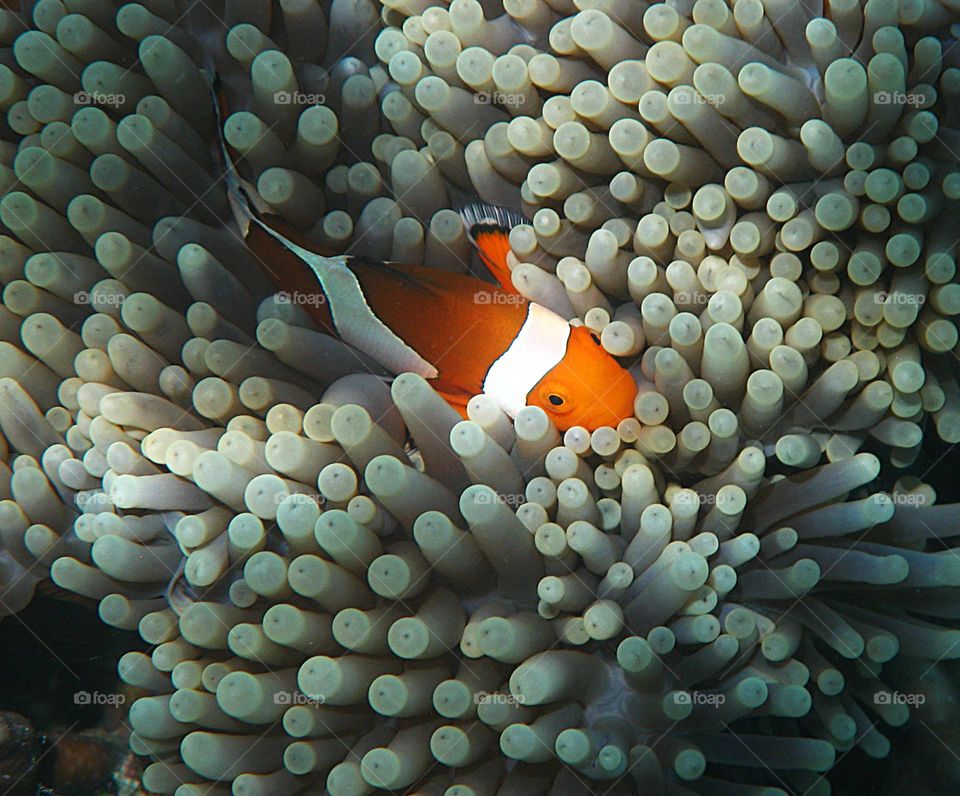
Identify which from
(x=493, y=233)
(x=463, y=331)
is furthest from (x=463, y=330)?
(x=493, y=233)

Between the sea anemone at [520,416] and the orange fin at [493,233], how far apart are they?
47 mm

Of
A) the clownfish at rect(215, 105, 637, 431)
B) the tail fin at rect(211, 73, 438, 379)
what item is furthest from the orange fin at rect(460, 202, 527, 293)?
the tail fin at rect(211, 73, 438, 379)

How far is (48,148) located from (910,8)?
1568 millimetres

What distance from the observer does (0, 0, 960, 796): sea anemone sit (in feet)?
3.85

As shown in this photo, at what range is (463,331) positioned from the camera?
1.44 m

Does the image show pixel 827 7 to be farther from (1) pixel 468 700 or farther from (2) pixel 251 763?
(2) pixel 251 763

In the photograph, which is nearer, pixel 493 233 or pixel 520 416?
pixel 520 416

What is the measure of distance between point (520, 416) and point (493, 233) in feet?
1.45

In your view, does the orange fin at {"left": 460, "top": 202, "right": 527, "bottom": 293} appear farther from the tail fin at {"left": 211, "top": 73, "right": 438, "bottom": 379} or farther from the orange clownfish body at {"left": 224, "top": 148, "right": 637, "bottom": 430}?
the tail fin at {"left": 211, "top": 73, "right": 438, "bottom": 379}

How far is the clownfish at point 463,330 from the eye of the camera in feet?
4.55

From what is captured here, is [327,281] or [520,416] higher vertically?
[520,416]

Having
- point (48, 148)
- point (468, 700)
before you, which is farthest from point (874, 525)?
point (48, 148)

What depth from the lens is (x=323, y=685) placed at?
1.11 m

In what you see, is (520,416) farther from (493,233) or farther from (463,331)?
(493,233)
